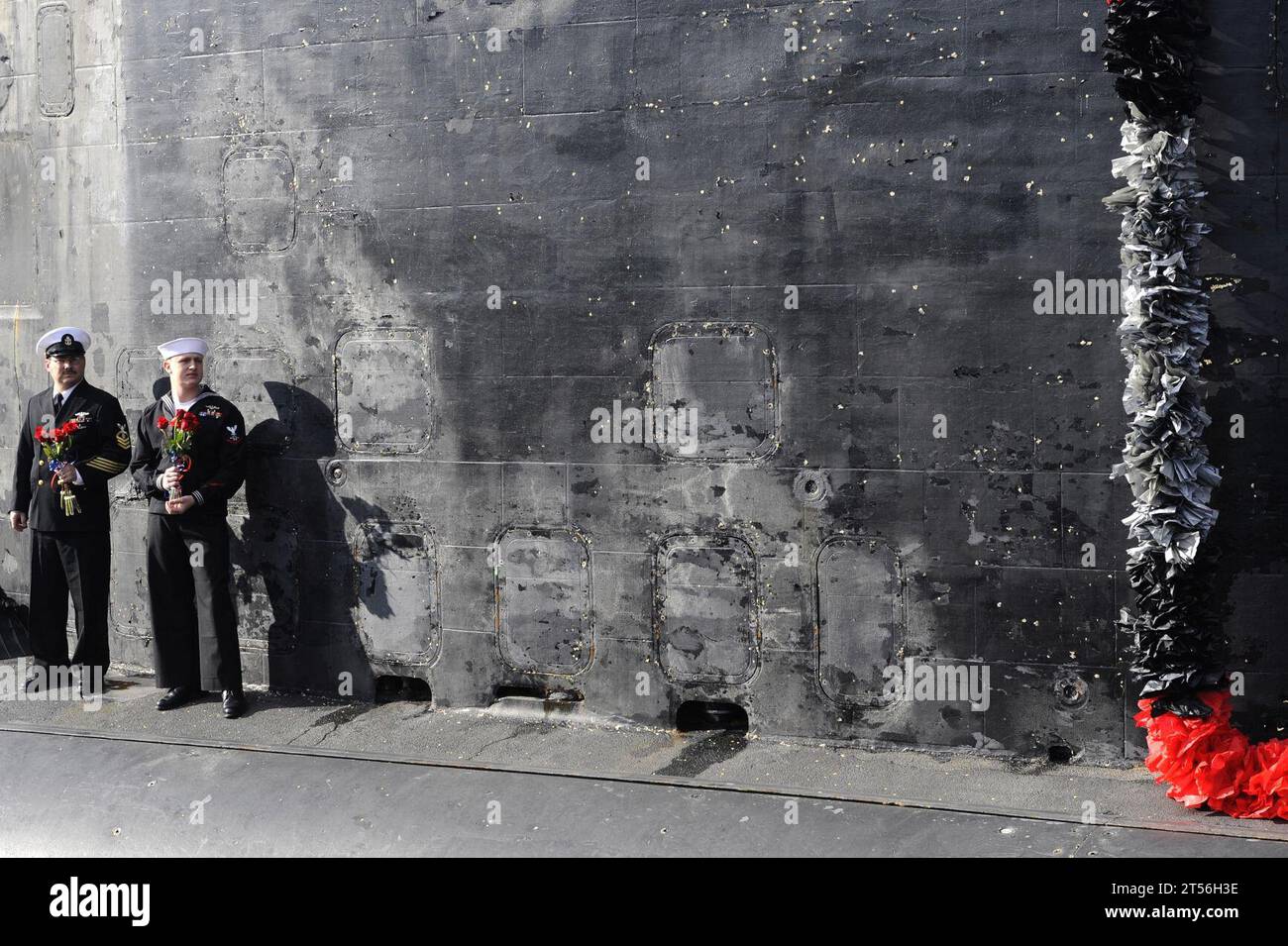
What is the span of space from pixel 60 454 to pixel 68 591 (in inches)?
39.7

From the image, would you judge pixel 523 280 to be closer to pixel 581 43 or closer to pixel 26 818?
pixel 581 43

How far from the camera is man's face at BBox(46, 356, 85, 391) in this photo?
8.27 m

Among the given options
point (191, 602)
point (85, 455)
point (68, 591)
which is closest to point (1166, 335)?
point (191, 602)

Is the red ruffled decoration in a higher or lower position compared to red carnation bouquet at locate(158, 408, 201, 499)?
lower

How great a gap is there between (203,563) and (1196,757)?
18.8ft

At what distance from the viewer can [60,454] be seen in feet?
26.7

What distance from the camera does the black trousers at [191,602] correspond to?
7.94 metres

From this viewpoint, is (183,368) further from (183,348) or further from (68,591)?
(68,591)

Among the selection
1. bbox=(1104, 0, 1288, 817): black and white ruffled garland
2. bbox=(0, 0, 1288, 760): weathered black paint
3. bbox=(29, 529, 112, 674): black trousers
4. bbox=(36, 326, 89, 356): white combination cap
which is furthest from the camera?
bbox=(29, 529, 112, 674): black trousers

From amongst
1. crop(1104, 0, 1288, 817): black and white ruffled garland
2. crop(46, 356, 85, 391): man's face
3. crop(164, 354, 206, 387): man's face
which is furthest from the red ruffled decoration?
crop(46, 356, 85, 391): man's face

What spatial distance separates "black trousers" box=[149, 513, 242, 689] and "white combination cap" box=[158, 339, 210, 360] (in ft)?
3.29

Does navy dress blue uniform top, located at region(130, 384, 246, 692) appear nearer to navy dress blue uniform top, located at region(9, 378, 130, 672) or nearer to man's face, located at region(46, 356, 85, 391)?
navy dress blue uniform top, located at region(9, 378, 130, 672)

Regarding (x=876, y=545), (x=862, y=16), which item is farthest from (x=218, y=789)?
(x=862, y=16)
